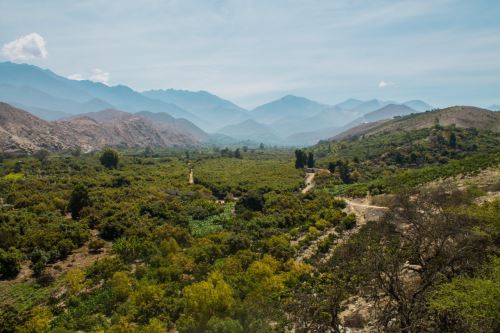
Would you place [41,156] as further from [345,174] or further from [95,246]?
[345,174]

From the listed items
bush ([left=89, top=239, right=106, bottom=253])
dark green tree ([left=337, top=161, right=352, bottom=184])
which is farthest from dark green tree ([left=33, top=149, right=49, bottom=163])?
dark green tree ([left=337, top=161, right=352, bottom=184])

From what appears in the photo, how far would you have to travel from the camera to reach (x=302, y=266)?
94.4ft

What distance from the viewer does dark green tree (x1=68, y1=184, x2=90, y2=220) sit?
47.0 m

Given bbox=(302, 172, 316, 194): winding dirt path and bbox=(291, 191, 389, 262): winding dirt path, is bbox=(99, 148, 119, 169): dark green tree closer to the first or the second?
bbox=(302, 172, 316, 194): winding dirt path

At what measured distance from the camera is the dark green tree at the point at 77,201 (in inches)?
1852

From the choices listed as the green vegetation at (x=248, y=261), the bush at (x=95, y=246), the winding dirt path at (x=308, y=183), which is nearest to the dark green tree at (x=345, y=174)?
the winding dirt path at (x=308, y=183)

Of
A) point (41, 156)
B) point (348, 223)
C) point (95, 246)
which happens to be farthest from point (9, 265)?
point (41, 156)

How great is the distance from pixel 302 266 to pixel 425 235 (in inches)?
444

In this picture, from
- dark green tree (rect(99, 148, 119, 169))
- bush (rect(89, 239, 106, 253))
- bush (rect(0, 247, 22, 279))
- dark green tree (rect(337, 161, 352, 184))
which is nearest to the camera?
bush (rect(0, 247, 22, 279))

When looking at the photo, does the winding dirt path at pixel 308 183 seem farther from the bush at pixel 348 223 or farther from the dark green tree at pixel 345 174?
the bush at pixel 348 223

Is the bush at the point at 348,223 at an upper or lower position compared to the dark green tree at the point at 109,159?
lower

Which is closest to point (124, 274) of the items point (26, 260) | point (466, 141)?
point (26, 260)

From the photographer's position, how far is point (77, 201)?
4716cm

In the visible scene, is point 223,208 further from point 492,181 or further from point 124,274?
point 492,181
